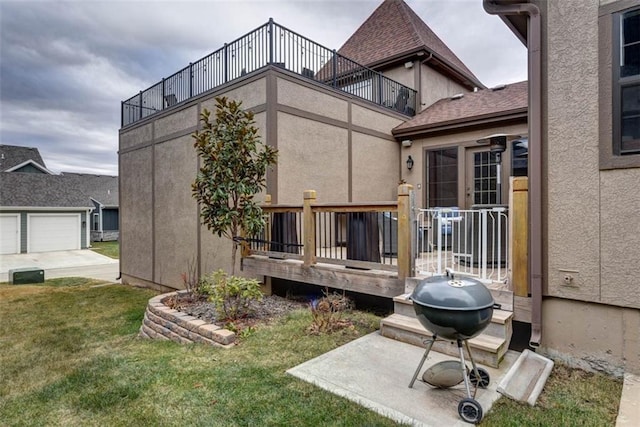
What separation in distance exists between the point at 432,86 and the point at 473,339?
9113 millimetres

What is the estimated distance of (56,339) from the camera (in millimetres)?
5559

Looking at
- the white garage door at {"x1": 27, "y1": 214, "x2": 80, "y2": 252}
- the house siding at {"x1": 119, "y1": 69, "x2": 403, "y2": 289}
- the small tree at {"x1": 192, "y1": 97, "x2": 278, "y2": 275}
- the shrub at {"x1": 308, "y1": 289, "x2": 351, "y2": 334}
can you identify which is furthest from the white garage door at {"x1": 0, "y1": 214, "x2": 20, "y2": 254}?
the shrub at {"x1": 308, "y1": 289, "x2": 351, "y2": 334}

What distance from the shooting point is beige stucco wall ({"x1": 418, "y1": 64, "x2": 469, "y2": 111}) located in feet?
33.6

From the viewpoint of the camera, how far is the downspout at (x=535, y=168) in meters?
3.49

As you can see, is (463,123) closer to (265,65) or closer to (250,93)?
(265,65)

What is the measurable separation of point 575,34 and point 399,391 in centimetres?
377

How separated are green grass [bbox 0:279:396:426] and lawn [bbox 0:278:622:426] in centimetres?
1

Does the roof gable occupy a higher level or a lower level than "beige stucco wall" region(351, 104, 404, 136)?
higher

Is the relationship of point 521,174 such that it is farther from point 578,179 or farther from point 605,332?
point 605,332

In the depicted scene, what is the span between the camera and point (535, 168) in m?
3.54

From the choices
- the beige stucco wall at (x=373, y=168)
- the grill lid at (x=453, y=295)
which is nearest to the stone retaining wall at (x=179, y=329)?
the grill lid at (x=453, y=295)

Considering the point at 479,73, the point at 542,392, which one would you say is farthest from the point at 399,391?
the point at 479,73

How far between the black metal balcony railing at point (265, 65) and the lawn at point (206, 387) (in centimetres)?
484

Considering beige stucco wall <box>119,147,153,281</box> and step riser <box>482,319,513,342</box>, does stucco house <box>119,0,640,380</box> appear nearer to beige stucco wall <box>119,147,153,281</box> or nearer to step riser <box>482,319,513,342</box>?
beige stucco wall <box>119,147,153,281</box>
